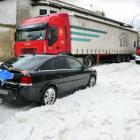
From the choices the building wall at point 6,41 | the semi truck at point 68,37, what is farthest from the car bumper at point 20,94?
the building wall at point 6,41

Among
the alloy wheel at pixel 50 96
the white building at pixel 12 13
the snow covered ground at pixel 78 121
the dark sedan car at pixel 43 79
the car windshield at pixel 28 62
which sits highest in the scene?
the white building at pixel 12 13

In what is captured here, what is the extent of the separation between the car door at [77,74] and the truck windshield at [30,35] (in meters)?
4.99

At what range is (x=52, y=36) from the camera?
1123cm

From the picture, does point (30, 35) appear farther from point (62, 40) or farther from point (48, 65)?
point (48, 65)

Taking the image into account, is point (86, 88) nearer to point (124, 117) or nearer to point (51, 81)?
point (51, 81)

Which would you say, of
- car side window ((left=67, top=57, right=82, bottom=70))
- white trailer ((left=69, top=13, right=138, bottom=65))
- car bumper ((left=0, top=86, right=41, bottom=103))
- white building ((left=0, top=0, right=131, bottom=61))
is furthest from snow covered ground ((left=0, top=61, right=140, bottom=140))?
white building ((left=0, top=0, right=131, bottom=61))

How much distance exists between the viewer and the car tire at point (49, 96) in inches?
193

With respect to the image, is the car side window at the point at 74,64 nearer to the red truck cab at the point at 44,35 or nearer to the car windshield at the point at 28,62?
the car windshield at the point at 28,62

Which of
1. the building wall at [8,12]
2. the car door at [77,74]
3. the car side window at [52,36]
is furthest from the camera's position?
A: the building wall at [8,12]

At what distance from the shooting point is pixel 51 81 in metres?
5.12

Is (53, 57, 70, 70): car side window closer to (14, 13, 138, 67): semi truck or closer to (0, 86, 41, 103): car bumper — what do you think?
(0, 86, 41, 103): car bumper

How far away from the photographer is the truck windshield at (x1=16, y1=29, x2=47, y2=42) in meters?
11.0

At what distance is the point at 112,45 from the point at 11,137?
16.2 metres

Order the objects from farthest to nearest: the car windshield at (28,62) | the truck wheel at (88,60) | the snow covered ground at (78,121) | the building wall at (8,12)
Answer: the building wall at (8,12) → the truck wheel at (88,60) → the car windshield at (28,62) → the snow covered ground at (78,121)
